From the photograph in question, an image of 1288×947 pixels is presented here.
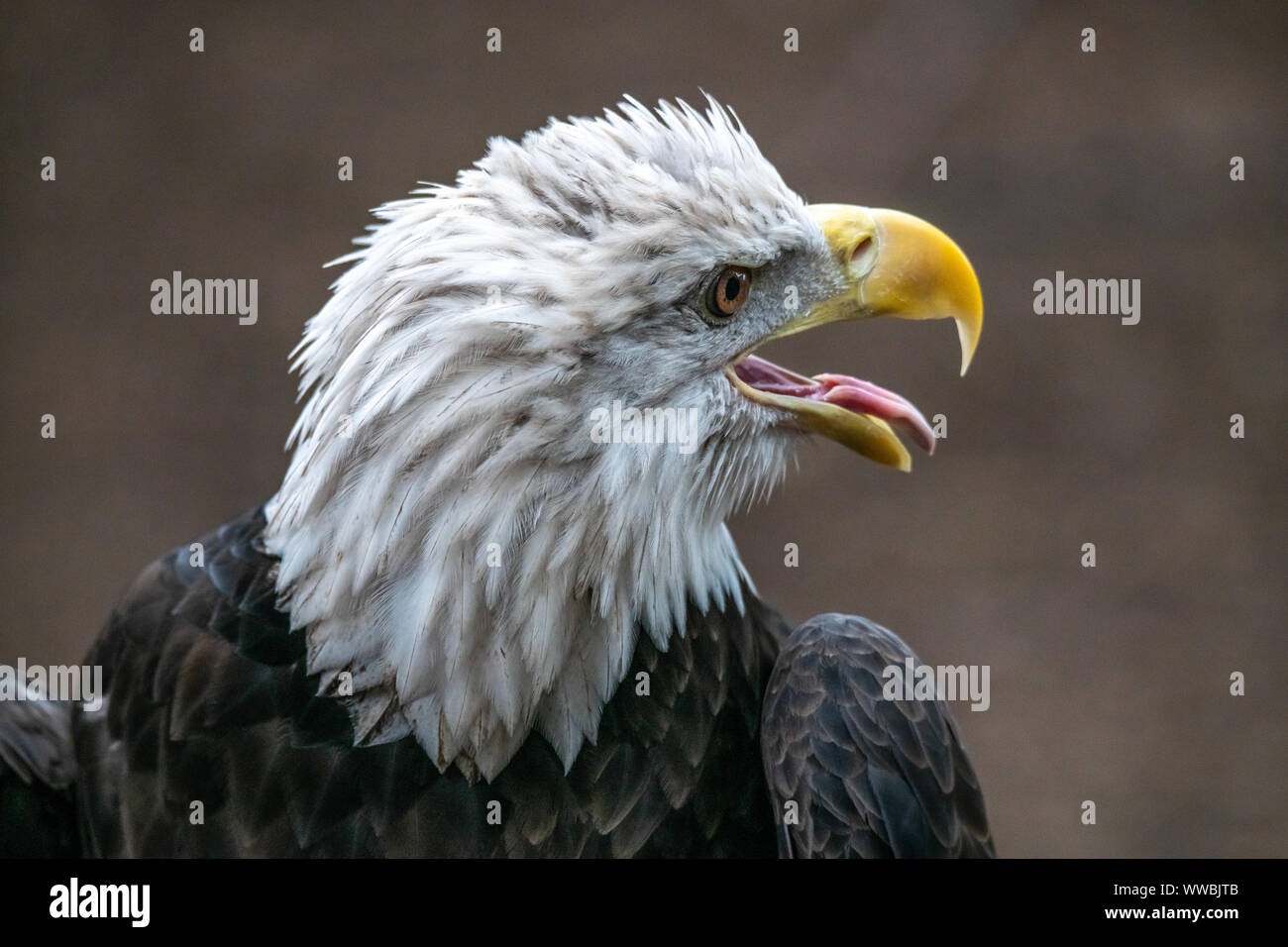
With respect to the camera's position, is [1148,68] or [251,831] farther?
[1148,68]

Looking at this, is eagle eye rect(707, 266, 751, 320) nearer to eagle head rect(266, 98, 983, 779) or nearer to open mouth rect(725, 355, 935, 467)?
eagle head rect(266, 98, 983, 779)

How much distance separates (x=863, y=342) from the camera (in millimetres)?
6324

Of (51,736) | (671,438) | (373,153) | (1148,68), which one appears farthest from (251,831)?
(1148,68)

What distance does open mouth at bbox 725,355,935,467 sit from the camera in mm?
2238

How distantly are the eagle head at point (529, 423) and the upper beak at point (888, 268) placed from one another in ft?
0.38

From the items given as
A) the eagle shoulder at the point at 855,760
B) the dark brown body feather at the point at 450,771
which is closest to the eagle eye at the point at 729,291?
the dark brown body feather at the point at 450,771

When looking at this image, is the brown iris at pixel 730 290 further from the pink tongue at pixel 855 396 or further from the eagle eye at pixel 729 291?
the pink tongue at pixel 855 396

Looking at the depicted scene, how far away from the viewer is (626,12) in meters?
6.12

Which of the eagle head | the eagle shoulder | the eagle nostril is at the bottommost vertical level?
the eagle shoulder

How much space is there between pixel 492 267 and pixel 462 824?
2.95ft

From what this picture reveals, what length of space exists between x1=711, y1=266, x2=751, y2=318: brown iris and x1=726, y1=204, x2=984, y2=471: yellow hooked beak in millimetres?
123

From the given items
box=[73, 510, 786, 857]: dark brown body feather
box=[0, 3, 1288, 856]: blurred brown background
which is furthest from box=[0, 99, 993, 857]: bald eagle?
box=[0, 3, 1288, 856]: blurred brown background

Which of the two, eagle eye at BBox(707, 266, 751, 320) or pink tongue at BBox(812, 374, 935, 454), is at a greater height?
eagle eye at BBox(707, 266, 751, 320)

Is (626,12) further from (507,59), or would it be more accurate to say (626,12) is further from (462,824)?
(462,824)
